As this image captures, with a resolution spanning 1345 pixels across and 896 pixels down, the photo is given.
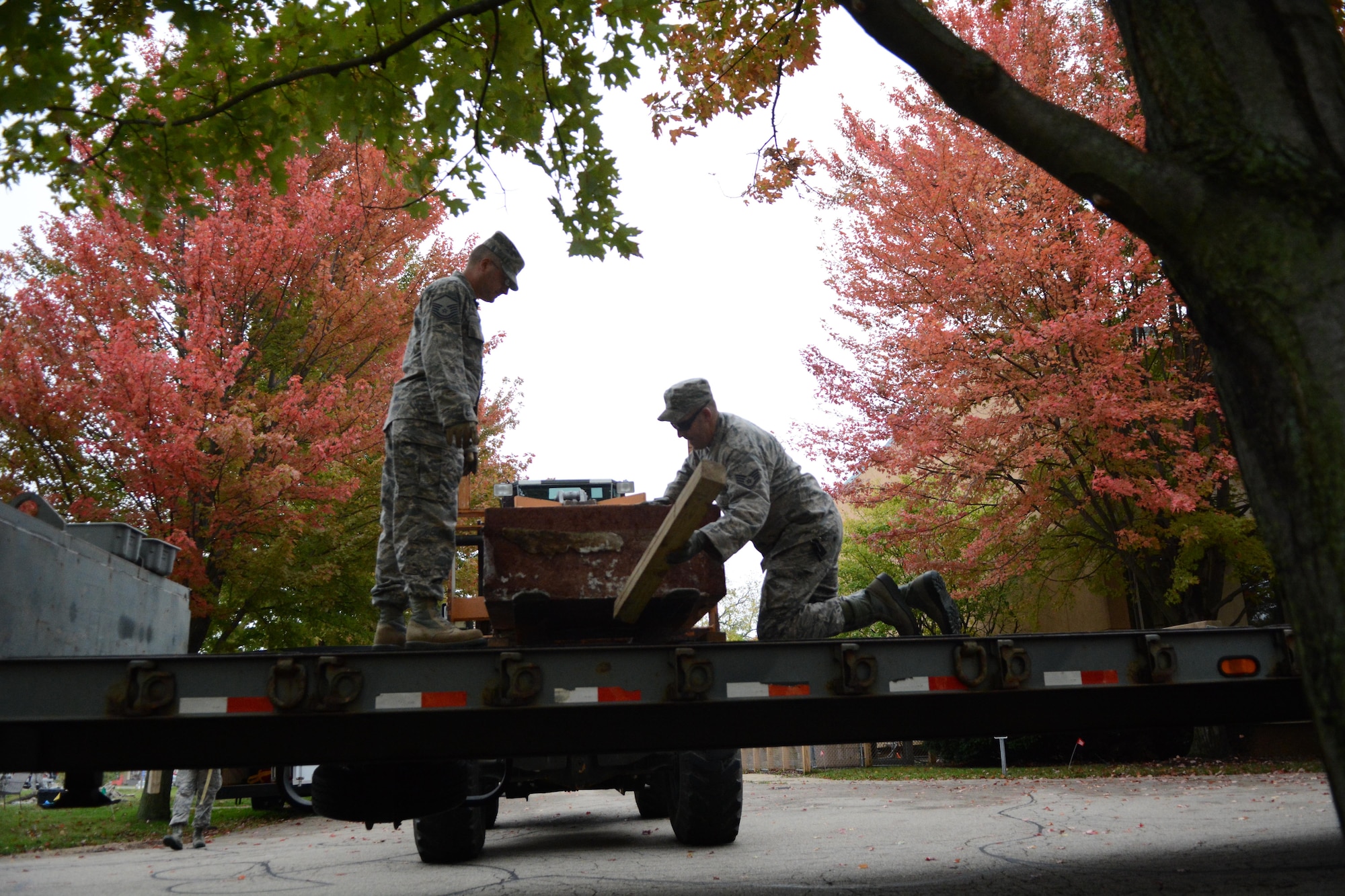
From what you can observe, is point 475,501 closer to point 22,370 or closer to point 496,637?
point 22,370

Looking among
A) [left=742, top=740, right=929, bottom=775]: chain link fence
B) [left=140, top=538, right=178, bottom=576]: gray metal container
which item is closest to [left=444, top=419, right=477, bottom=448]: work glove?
[left=140, top=538, right=178, bottom=576]: gray metal container

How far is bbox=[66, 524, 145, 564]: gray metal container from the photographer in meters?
4.84

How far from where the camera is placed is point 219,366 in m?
10.8

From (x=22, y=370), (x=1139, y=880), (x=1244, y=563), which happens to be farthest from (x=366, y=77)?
(x=1244, y=563)

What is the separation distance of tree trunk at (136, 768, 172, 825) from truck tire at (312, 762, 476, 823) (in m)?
10.4

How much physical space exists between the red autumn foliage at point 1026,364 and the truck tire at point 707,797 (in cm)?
629

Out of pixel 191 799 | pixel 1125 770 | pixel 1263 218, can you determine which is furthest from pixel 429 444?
pixel 1125 770

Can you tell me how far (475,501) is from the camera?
12.9 m

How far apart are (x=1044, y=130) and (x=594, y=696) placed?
2.47m

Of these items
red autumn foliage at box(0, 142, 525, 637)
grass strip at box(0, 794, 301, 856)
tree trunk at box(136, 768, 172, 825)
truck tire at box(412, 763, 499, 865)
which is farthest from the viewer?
tree trunk at box(136, 768, 172, 825)

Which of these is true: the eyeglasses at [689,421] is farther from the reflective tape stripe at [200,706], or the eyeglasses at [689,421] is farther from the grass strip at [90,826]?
the grass strip at [90,826]

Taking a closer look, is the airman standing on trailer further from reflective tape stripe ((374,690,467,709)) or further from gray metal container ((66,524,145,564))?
gray metal container ((66,524,145,564))

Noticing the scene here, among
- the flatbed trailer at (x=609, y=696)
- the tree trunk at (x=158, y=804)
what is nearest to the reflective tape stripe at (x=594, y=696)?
the flatbed trailer at (x=609, y=696)

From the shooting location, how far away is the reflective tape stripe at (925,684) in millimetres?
3932
